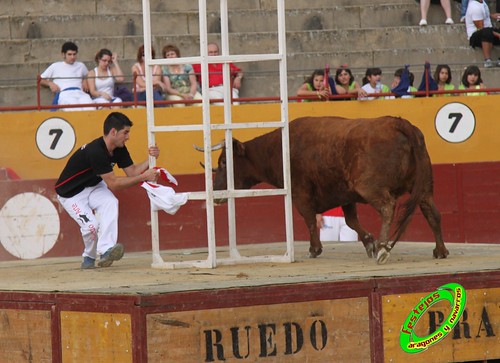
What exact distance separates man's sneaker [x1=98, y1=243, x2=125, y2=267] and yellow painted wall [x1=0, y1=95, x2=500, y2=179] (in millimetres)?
5479

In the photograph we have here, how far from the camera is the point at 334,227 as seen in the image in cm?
1515

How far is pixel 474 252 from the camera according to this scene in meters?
11.5

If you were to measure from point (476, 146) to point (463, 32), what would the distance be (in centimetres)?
214

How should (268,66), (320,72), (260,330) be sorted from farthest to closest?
(268,66) < (320,72) < (260,330)

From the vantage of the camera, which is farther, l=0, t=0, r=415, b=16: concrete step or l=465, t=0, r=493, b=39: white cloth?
l=0, t=0, r=415, b=16: concrete step

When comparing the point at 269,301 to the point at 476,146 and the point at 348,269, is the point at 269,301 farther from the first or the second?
the point at 476,146

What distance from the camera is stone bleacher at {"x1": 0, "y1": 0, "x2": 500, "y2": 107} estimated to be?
18.4 meters

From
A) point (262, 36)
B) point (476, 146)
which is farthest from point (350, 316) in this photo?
point (262, 36)

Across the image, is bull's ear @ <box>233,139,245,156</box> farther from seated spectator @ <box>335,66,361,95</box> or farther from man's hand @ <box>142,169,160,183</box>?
seated spectator @ <box>335,66,361,95</box>

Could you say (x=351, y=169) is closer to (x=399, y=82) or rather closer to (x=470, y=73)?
(x=399, y=82)

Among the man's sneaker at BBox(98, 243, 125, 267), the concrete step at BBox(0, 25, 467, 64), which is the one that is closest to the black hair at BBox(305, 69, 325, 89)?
the concrete step at BBox(0, 25, 467, 64)

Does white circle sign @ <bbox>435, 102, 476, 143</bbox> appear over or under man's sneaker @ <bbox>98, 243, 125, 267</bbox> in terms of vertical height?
over

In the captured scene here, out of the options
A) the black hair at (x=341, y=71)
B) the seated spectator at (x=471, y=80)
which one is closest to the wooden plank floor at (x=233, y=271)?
the black hair at (x=341, y=71)

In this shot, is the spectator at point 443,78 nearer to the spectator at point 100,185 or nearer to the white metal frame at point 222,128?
the white metal frame at point 222,128
